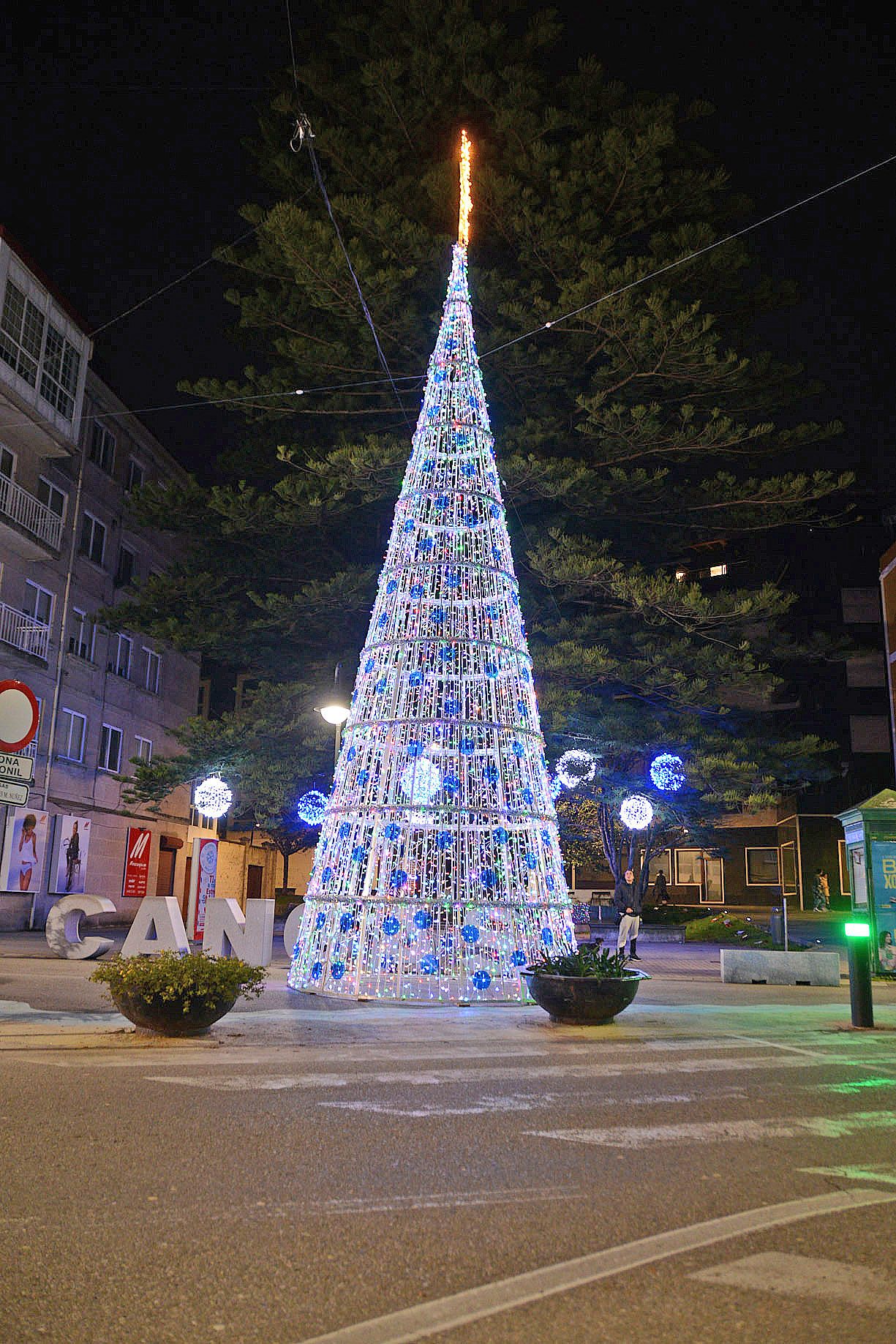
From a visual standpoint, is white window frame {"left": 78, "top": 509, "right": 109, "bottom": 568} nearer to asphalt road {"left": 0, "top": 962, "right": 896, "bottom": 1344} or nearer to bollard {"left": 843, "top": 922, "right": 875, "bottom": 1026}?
asphalt road {"left": 0, "top": 962, "right": 896, "bottom": 1344}

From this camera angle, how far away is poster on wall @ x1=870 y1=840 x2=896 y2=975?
55.5 feet

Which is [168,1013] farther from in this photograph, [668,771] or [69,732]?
[69,732]

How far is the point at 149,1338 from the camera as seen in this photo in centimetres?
349

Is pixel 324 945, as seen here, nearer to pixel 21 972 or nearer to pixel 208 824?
pixel 21 972

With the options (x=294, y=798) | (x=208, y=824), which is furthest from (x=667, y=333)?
(x=208, y=824)

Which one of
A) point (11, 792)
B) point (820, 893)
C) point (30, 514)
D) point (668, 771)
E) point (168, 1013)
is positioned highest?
point (30, 514)

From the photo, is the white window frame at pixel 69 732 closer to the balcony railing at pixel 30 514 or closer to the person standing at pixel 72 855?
the person standing at pixel 72 855

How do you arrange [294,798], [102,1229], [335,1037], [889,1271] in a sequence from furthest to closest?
[294,798] < [335,1037] < [102,1229] < [889,1271]

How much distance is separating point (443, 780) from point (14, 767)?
510 cm

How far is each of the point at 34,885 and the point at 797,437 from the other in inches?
840

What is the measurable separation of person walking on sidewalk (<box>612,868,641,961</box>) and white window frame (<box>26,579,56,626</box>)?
53.8ft

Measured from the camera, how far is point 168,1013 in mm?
9961

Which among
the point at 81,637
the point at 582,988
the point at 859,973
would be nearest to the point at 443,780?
the point at 582,988

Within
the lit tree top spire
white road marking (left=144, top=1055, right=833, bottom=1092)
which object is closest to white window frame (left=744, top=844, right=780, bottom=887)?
the lit tree top spire
